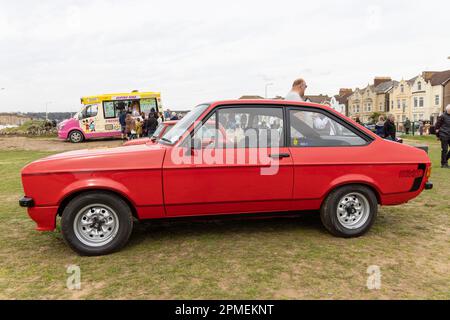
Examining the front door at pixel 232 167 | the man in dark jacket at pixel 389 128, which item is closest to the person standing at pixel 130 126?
the man in dark jacket at pixel 389 128

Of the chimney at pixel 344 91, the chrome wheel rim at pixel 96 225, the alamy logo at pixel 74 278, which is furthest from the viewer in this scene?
the chimney at pixel 344 91

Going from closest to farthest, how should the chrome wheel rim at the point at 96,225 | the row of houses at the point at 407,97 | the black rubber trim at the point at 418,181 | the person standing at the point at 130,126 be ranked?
the chrome wheel rim at the point at 96,225 < the black rubber trim at the point at 418,181 < the person standing at the point at 130,126 < the row of houses at the point at 407,97

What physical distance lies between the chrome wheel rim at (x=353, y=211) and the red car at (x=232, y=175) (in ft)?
0.04

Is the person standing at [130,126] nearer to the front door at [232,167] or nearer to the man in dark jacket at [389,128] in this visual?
the man in dark jacket at [389,128]

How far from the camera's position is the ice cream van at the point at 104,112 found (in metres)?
22.5

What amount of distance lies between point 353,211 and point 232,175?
161 centimetres

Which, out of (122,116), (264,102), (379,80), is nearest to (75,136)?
(122,116)

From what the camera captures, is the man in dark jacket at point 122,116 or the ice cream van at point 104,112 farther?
the ice cream van at point 104,112

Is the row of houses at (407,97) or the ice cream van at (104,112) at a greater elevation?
the row of houses at (407,97)

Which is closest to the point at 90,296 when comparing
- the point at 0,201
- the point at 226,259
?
the point at 226,259

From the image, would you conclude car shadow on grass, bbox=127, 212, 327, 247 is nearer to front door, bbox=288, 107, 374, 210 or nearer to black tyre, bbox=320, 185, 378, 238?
black tyre, bbox=320, 185, 378, 238

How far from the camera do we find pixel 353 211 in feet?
15.3

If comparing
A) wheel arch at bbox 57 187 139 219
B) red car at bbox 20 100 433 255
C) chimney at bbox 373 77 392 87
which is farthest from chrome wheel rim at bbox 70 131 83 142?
chimney at bbox 373 77 392 87

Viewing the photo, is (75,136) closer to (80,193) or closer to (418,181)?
(80,193)
